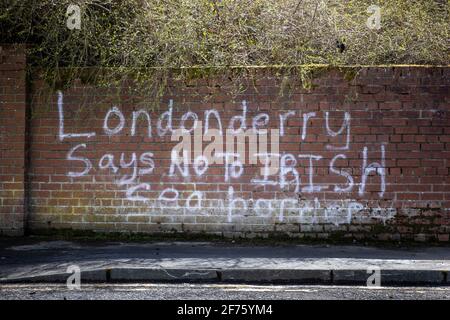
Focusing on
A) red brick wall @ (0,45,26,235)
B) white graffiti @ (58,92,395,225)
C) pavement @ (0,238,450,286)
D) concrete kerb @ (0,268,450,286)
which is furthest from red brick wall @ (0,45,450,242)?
concrete kerb @ (0,268,450,286)

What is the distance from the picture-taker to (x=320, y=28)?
9.48 m

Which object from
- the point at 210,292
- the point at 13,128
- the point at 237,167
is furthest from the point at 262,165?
the point at 13,128

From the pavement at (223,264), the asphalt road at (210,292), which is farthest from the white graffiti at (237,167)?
the asphalt road at (210,292)

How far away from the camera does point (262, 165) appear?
29.2ft

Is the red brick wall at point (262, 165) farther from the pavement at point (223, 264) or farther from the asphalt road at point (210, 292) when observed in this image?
the asphalt road at point (210, 292)

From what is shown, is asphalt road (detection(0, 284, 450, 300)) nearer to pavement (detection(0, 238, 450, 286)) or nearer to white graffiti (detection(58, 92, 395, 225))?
pavement (detection(0, 238, 450, 286))

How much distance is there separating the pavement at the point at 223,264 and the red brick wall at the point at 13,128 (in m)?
0.75

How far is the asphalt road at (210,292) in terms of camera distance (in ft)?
20.0

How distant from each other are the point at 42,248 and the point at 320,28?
5.37 meters

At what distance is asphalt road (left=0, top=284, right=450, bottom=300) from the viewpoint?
6.10 m

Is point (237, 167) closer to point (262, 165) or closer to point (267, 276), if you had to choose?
point (262, 165)

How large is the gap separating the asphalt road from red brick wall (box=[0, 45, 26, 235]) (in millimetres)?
2627

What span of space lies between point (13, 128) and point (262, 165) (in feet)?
12.4

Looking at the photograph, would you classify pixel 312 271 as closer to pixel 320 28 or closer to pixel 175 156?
pixel 175 156
